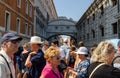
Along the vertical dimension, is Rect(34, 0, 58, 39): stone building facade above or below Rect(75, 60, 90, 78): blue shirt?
above

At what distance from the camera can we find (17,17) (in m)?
28.9

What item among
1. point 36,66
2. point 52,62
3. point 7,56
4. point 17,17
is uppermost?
point 17,17

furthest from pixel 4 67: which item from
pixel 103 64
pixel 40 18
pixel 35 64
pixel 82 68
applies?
pixel 40 18

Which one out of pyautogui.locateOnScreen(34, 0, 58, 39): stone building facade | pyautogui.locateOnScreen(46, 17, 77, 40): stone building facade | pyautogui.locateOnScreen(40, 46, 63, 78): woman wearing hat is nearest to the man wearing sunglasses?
pyautogui.locateOnScreen(40, 46, 63, 78): woman wearing hat

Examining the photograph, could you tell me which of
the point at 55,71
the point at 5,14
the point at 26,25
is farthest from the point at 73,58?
the point at 26,25

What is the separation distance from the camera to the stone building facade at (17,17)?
23.8 metres

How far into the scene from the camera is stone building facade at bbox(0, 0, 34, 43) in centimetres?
2377

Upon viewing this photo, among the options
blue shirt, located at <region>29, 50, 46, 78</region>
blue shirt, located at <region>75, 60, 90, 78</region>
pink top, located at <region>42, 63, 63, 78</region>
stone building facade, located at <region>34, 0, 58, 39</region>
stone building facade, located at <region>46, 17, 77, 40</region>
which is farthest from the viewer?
stone building facade, located at <region>46, 17, 77, 40</region>

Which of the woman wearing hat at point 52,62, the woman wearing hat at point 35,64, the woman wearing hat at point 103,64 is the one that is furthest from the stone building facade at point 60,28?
the woman wearing hat at point 103,64

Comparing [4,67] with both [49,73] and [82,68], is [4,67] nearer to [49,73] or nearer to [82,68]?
[49,73]

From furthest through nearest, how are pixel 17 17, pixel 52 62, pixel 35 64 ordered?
pixel 17 17
pixel 35 64
pixel 52 62

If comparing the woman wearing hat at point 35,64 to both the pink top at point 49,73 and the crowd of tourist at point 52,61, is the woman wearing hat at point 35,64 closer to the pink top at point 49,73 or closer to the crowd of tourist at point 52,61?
the crowd of tourist at point 52,61

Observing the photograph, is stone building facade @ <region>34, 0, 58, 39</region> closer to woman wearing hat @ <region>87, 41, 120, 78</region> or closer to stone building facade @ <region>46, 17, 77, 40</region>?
stone building facade @ <region>46, 17, 77, 40</region>

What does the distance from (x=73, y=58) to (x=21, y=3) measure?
70.5ft
